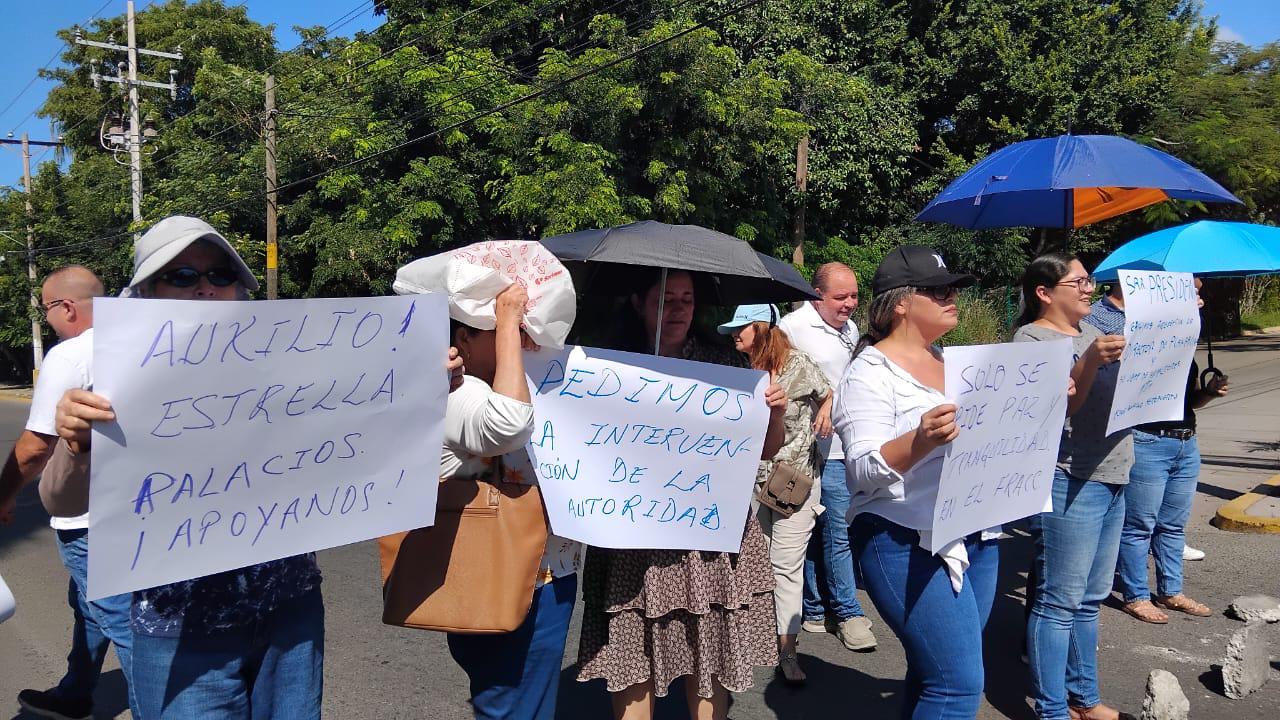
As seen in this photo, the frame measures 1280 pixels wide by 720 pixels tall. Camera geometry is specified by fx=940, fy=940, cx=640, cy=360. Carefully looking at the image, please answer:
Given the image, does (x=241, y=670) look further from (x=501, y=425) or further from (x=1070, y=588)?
(x=1070, y=588)

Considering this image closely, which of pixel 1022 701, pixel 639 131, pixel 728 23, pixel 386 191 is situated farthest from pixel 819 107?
pixel 1022 701

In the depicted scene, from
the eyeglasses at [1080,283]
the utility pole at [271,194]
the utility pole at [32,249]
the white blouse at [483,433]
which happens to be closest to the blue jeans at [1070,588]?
the eyeglasses at [1080,283]

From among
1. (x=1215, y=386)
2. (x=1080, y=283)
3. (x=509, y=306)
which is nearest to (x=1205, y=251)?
(x=1215, y=386)

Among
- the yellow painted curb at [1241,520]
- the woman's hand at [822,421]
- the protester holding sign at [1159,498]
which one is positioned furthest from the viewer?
the yellow painted curb at [1241,520]

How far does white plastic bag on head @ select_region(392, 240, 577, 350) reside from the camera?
253 cm

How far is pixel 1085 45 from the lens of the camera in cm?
2134

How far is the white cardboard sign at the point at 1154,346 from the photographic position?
3.77 meters

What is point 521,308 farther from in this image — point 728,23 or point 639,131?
point 728,23

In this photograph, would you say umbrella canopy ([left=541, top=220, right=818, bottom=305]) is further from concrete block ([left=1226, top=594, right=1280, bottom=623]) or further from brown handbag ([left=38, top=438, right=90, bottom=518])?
concrete block ([left=1226, top=594, right=1280, bottom=623])

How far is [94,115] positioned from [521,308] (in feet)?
118

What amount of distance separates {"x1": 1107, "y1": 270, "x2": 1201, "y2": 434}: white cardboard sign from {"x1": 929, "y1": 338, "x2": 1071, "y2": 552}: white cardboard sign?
714mm

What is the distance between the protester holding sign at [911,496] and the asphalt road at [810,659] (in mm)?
1380

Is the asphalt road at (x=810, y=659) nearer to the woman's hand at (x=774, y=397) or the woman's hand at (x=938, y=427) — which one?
the woman's hand at (x=774, y=397)

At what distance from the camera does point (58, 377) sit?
2592 mm
